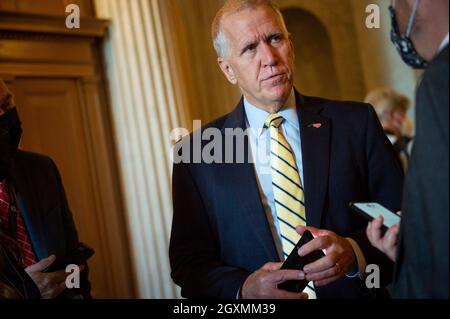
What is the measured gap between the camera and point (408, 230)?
133 cm

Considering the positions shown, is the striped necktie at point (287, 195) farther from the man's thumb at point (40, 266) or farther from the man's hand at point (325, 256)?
the man's thumb at point (40, 266)

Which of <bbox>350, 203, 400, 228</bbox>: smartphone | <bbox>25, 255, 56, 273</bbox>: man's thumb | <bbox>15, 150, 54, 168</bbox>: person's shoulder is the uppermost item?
<bbox>15, 150, 54, 168</bbox>: person's shoulder

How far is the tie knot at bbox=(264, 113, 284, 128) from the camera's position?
85.0 inches

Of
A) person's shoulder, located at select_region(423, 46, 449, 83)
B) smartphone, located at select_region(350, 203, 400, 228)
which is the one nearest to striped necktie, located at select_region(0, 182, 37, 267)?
smartphone, located at select_region(350, 203, 400, 228)

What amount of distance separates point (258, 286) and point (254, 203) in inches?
13.4


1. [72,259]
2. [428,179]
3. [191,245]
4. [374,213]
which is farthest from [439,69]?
[72,259]

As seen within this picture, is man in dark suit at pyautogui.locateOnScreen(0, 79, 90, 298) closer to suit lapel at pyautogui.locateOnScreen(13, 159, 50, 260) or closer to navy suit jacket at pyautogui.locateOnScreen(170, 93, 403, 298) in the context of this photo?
suit lapel at pyautogui.locateOnScreen(13, 159, 50, 260)

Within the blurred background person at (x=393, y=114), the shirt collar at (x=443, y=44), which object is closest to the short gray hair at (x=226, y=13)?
the shirt collar at (x=443, y=44)

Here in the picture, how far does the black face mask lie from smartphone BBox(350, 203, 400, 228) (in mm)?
1363

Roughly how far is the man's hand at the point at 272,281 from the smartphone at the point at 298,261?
3cm

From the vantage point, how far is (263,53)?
2.10 m

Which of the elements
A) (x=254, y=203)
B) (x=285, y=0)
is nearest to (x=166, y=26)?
(x=254, y=203)

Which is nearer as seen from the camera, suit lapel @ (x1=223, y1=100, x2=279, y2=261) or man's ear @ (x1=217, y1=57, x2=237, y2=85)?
suit lapel @ (x1=223, y1=100, x2=279, y2=261)

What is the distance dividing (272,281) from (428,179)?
2.30ft
